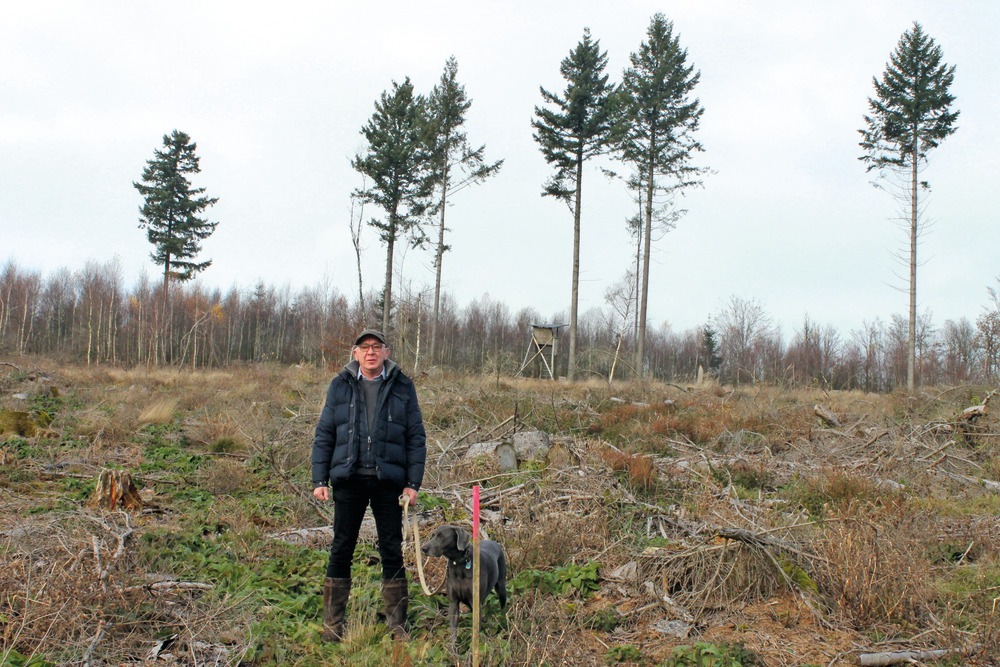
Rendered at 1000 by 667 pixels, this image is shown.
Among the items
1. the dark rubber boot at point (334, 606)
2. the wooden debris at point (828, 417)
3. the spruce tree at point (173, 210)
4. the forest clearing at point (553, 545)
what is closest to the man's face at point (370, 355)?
the dark rubber boot at point (334, 606)

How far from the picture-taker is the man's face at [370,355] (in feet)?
14.0

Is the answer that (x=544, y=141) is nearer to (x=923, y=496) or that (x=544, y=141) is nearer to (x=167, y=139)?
(x=923, y=496)

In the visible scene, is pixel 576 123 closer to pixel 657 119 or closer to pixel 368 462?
pixel 657 119

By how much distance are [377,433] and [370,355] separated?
1.77ft

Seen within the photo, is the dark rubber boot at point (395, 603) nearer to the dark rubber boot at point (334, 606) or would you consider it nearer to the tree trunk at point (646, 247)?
the dark rubber boot at point (334, 606)

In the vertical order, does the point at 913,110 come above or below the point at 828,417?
above

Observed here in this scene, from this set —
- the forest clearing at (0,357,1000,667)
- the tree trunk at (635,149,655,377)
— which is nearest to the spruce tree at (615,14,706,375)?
the tree trunk at (635,149,655,377)

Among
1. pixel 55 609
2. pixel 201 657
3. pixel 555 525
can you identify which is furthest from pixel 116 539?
pixel 555 525

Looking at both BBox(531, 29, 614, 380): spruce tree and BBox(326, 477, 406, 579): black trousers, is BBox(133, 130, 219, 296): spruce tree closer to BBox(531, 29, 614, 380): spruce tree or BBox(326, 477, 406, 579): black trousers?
BBox(531, 29, 614, 380): spruce tree

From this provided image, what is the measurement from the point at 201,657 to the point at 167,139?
37.4 meters

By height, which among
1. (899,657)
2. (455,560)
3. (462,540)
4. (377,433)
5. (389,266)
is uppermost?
(389,266)

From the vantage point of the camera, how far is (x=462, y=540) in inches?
159

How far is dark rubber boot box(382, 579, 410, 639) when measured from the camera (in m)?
4.22

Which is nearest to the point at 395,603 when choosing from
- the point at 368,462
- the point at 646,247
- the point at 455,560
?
the point at 455,560
